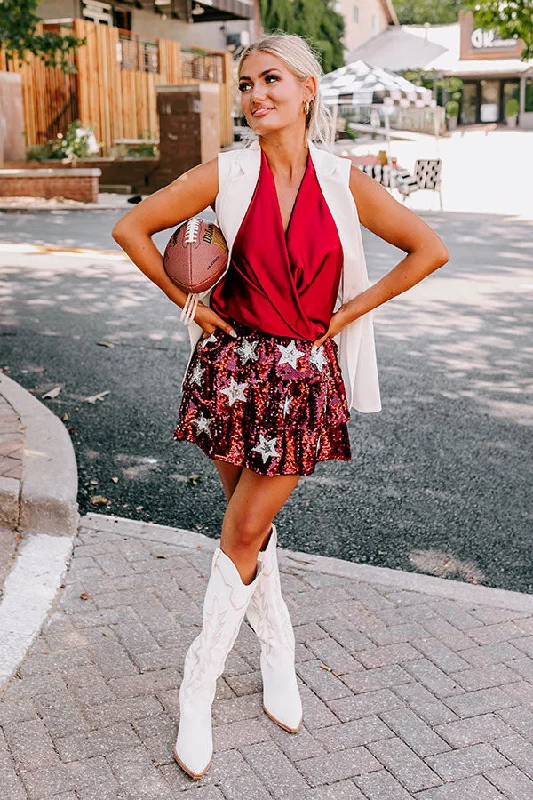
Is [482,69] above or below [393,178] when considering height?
above

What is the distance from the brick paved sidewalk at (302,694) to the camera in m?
2.74

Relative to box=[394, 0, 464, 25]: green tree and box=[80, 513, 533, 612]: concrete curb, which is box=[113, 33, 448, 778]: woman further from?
box=[394, 0, 464, 25]: green tree

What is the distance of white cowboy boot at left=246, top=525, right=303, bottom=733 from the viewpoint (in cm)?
298

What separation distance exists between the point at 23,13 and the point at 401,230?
35.6ft

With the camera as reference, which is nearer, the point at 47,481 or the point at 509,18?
the point at 47,481

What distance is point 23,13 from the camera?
12031mm

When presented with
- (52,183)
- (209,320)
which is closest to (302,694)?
(209,320)

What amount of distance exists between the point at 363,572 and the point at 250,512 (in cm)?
133

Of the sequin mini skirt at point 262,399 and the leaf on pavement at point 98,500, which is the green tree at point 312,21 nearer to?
the leaf on pavement at point 98,500

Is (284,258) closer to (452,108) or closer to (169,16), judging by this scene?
(169,16)

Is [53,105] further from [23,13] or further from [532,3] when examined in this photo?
[532,3]

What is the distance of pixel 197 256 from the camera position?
8.71 ft

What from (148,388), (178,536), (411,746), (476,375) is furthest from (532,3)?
(411,746)

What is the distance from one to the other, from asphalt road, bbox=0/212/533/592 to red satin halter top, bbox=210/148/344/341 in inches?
72.9
